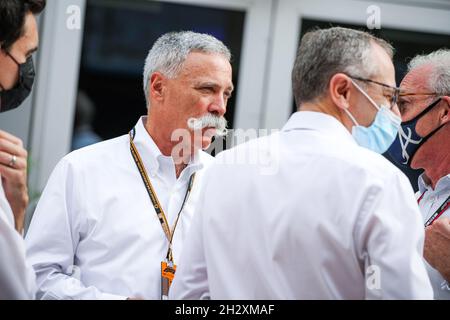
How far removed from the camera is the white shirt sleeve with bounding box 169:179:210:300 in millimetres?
2342

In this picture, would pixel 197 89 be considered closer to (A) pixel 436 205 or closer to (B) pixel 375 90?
(B) pixel 375 90

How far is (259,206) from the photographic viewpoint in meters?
2.15

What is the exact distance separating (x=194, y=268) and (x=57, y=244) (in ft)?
2.04

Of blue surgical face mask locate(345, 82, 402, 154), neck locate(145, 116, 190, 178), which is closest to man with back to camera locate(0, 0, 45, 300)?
neck locate(145, 116, 190, 178)

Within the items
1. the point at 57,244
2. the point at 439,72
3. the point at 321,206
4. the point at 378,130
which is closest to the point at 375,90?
the point at 378,130

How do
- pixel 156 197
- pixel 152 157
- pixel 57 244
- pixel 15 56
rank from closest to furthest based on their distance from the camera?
pixel 15 56
pixel 57 244
pixel 156 197
pixel 152 157

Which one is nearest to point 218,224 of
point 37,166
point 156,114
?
point 156,114

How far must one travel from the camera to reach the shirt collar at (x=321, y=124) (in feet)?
7.27

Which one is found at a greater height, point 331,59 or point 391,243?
point 331,59

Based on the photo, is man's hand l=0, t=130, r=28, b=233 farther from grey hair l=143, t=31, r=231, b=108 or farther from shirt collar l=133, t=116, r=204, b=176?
grey hair l=143, t=31, r=231, b=108

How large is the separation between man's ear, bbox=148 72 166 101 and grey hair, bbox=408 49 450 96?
1.10 meters

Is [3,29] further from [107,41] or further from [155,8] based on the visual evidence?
[107,41]

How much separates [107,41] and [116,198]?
11.9 ft

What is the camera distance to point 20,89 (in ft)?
7.32
